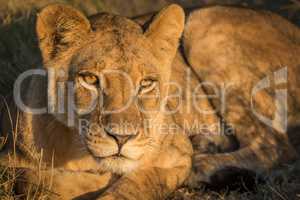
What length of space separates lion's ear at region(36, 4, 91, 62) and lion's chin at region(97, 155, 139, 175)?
0.71 metres

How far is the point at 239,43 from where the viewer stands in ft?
15.9

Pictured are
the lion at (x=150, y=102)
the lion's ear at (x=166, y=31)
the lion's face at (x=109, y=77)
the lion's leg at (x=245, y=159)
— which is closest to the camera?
the lion's face at (x=109, y=77)

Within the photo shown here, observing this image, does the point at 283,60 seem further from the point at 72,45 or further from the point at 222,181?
the point at 72,45

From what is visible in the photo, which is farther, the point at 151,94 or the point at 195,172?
the point at 195,172

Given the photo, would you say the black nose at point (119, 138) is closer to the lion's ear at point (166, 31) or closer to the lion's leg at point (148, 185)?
the lion's leg at point (148, 185)

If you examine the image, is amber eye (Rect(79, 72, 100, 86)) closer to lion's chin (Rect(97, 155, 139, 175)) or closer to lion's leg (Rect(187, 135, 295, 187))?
lion's chin (Rect(97, 155, 139, 175))

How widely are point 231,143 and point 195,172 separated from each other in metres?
0.62

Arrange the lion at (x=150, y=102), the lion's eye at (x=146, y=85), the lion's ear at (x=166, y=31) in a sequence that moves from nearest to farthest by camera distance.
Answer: the lion at (x=150, y=102) → the lion's eye at (x=146, y=85) → the lion's ear at (x=166, y=31)

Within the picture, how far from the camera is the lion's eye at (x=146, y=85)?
356cm

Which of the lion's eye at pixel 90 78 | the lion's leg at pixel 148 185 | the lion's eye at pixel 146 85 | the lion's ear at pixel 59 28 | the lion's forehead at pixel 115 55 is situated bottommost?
the lion's leg at pixel 148 185

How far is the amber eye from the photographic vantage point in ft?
11.3

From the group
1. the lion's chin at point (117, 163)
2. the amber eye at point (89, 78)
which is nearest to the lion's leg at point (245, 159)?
the lion's chin at point (117, 163)

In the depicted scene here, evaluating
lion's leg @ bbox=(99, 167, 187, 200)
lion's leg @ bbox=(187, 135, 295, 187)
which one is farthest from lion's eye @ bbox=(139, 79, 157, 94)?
lion's leg @ bbox=(187, 135, 295, 187)

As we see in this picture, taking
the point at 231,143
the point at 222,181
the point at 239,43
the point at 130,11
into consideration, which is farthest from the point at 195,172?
the point at 130,11
